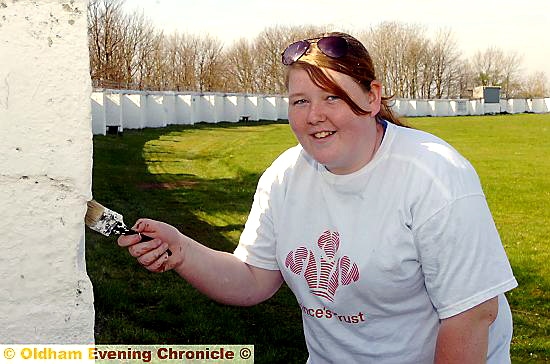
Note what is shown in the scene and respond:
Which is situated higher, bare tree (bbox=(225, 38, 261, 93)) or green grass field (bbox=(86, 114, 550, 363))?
bare tree (bbox=(225, 38, 261, 93))

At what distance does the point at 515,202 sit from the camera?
13.8 meters

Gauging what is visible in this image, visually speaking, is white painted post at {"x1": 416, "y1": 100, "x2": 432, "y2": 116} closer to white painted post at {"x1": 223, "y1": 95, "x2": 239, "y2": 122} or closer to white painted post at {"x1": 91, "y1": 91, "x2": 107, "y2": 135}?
white painted post at {"x1": 223, "y1": 95, "x2": 239, "y2": 122}

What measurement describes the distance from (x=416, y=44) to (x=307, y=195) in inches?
3023

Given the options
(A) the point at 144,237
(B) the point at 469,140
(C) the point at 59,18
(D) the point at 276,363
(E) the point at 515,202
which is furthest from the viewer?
(B) the point at 469,140

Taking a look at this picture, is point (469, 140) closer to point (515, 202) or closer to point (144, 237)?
point (515, 202)

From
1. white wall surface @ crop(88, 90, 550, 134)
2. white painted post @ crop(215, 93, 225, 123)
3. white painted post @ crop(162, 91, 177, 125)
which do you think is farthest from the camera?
white painted post @ crop(215, 93, 225, 123)

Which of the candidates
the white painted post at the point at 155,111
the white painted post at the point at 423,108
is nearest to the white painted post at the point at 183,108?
the white painted post at the point at 155,111

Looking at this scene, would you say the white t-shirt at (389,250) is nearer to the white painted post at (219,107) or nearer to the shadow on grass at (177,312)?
the shadow on grass at (177,312)

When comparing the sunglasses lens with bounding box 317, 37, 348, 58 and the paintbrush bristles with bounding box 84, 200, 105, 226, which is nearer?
the paintbrush bristles with bounding box 84, 200, 105, 226

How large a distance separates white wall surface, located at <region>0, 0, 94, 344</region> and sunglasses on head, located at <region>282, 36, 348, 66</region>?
0.69m

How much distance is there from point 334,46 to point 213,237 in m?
7.22

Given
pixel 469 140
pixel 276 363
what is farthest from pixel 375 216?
pixel 469 140

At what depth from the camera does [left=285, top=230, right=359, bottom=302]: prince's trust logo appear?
2.14m

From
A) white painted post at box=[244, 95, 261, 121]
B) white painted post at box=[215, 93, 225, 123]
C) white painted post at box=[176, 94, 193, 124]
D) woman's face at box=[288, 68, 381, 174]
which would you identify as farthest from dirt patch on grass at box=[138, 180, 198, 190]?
white painted post at box=[244, 95, 261, 121]
